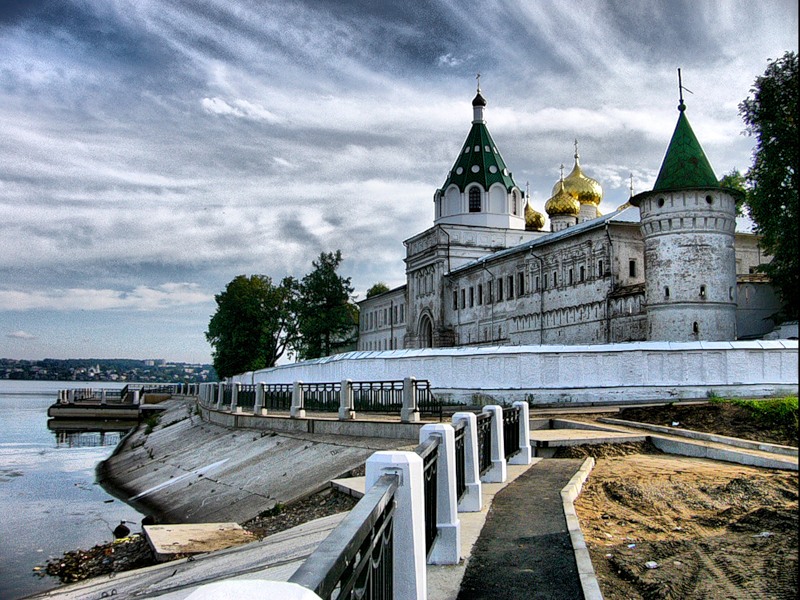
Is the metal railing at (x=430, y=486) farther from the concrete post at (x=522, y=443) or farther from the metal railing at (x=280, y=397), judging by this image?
the metal railing at (x=280, y=397)

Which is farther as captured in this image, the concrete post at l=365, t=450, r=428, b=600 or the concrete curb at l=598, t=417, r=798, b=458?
the concrete curb at l=598, t=417, r=798, b=458

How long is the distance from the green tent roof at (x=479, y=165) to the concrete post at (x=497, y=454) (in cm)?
5107

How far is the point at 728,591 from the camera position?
5.77 m

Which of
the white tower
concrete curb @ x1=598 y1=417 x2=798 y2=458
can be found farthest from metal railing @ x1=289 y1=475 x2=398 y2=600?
the white tower

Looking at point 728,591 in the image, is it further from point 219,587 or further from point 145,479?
point 145,479

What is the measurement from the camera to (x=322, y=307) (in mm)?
64250

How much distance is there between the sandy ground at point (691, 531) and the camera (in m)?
6.01

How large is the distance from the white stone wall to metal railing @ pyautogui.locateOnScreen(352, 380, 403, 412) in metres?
4.88

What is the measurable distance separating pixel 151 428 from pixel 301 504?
3001 cm

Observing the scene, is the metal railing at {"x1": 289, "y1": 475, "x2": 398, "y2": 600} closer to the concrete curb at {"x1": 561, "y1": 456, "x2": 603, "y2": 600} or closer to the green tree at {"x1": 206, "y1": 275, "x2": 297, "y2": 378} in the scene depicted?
the concrete curb at {"x1": 561, "y1": 456, "x2": 603, "y2": 600}

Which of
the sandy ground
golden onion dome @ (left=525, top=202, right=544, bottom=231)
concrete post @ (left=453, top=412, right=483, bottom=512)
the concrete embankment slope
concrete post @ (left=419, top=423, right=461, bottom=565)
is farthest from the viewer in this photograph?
golden onion dome @ (left=525, top=202, right=544, bottom=231)

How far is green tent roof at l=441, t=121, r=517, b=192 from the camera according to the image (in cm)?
6131

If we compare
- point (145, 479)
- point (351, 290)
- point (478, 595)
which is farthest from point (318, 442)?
point (351, 290)

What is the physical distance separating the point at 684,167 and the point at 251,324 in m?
41.9
